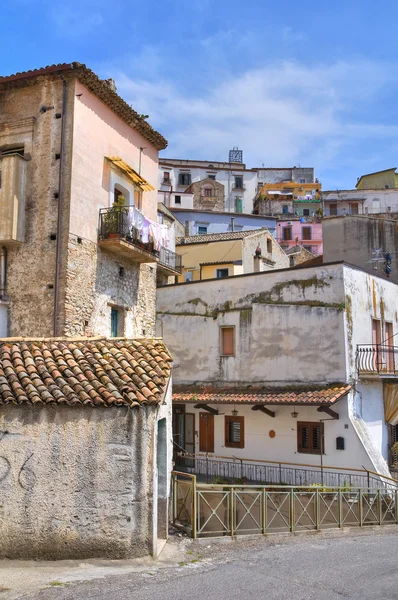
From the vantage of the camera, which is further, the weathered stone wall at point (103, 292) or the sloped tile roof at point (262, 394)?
the sloped tile roof at point (262, 394)

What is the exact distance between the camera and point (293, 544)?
12719mm

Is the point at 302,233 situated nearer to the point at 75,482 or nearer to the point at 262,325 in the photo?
the point at 262,325

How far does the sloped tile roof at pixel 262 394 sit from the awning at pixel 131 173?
822 cm

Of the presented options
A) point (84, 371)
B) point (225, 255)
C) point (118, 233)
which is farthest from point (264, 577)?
point (225, 255)

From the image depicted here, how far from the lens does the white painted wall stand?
1857 centimetres

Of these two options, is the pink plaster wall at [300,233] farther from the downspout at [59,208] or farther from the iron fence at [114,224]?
the downspout at [59,208]

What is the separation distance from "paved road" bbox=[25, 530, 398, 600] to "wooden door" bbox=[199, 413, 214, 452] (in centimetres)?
1053

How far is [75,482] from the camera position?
401 inches

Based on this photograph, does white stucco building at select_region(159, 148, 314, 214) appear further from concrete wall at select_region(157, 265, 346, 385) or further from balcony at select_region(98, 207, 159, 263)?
balcony at select_region(98, 207, 159, 263)

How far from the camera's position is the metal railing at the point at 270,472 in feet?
61.7

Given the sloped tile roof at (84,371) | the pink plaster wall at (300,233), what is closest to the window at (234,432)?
the sloped tile roof at (84,371)

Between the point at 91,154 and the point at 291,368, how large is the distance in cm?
1040

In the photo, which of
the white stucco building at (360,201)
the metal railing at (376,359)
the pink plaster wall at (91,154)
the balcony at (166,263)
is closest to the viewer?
the pink plaster wall at (91,154)

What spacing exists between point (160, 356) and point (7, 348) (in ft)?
10.2
